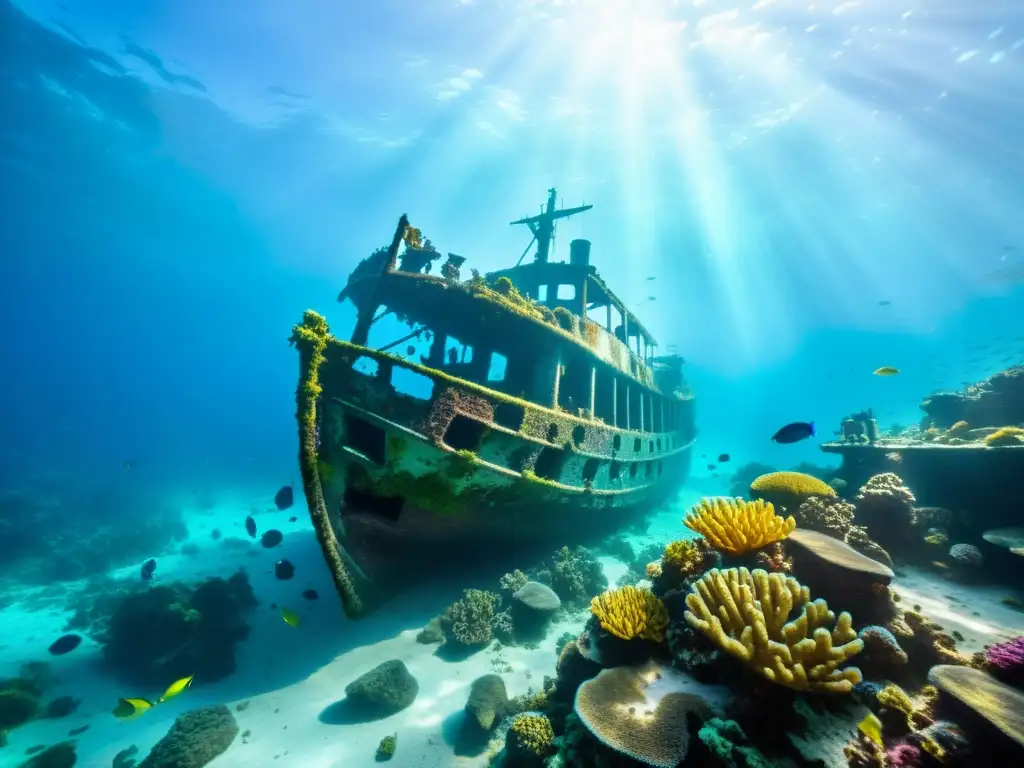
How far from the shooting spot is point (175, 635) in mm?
9750

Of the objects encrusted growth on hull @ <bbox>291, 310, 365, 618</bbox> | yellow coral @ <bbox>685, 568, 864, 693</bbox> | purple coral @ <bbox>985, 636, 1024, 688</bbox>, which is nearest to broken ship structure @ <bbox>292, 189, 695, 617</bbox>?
encrusted growth on hull @ <bbox>291, 310, 365, 618</bbox>

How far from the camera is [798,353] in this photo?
4377 inches

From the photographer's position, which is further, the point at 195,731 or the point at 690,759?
the point at 195,731

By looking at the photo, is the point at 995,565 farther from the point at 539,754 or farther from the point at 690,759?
the point at 539,754

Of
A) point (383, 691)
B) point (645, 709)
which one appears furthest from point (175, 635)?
point (645, 709)

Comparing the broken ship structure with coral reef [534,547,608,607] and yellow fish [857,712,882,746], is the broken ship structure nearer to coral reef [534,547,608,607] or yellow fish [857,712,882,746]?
coral reef [534,547,608,607]

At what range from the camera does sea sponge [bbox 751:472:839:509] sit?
628 cm

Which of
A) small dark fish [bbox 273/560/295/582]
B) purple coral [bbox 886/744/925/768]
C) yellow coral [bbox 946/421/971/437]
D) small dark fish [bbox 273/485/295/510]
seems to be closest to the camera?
purple coral [bbox 886/744/925/768]

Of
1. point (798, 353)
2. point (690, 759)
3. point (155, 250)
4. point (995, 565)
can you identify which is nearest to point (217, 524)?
point (690, 759)

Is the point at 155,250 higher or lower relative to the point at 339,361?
higher

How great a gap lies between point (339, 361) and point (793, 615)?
7.00 m

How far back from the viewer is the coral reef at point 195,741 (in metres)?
6.20

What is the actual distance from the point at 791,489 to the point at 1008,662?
3.27 meters

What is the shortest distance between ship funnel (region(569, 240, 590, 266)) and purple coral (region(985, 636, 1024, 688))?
11711 millimetres
